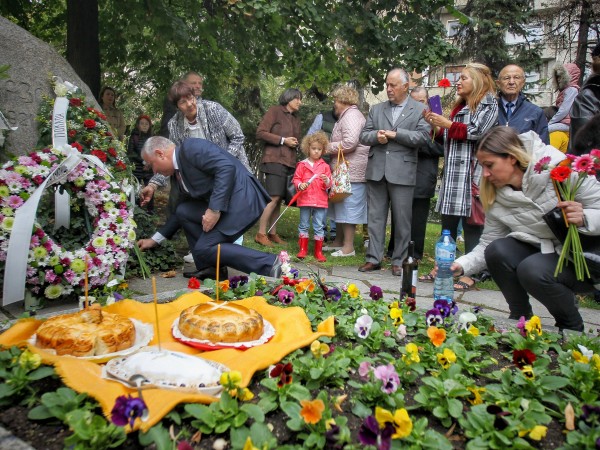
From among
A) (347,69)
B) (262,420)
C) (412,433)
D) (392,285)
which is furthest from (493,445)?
(347,69)

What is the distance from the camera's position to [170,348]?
8.66ft

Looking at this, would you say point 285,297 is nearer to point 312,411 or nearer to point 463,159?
point 312,411

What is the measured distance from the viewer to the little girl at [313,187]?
20.7 ft

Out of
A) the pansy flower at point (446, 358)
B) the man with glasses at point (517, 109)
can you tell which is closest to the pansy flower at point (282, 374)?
the pansy flower at point (446, 358)

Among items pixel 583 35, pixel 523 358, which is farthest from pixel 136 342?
pixel 583 35

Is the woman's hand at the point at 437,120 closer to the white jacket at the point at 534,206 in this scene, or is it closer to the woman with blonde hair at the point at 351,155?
the woman with blonde hair at the point at 351,155

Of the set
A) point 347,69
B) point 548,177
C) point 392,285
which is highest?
point 347,69

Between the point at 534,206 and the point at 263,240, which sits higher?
the point at 534,206

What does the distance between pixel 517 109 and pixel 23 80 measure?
14.5 feet

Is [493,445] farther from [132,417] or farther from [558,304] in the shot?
[558,304]

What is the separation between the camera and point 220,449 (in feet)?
5.90

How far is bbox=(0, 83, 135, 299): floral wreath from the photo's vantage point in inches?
146

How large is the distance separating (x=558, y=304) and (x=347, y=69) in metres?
5.64

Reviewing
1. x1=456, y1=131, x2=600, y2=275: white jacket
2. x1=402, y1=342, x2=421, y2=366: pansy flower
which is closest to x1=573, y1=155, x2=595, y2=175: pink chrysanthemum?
x1=456, y1=131, x2=600, y2=275: white jacket
